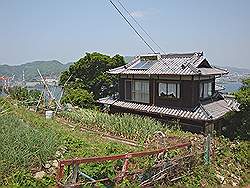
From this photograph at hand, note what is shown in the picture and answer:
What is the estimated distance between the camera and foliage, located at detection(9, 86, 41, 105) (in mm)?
19952

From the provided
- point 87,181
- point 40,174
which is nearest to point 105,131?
point 40,174

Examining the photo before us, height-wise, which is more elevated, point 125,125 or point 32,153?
point 32,153

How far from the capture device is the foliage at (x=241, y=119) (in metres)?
12.0

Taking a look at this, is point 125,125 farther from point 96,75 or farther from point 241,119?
point 96,75

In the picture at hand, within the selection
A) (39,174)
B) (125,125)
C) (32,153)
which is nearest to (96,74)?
(125,125)

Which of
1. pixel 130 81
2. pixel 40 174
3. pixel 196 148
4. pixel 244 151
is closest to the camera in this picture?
pixel 40 174

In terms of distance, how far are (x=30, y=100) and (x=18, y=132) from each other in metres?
11.5

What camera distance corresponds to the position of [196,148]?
8586 millimetres

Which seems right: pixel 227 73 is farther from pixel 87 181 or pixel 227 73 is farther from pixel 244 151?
pixel 87 181

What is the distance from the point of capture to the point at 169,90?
1474 cm

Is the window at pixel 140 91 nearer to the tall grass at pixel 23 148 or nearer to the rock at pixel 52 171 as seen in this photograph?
the tall grass at pixel 23 148

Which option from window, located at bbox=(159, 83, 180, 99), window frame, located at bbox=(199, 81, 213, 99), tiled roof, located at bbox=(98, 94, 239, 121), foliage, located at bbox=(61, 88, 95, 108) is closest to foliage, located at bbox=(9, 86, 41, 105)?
foliage, located at bbox=(61, 88, 95, 108)

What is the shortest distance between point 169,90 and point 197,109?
1.88 meters

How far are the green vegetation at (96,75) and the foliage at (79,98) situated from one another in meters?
0.53
